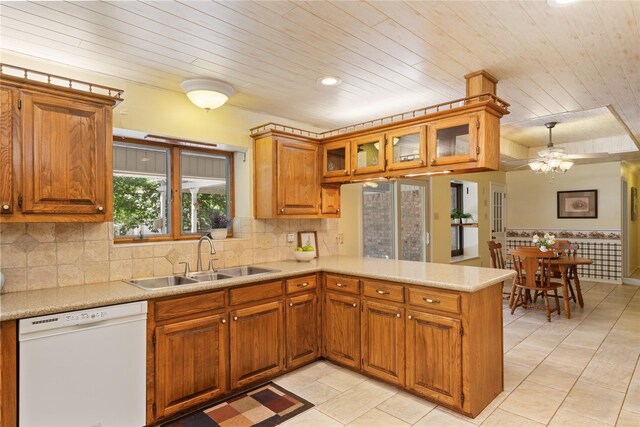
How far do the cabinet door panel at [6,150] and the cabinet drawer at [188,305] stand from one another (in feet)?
3.44

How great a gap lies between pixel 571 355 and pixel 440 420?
1.92m

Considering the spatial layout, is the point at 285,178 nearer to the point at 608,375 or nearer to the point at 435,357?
the point at 435,357

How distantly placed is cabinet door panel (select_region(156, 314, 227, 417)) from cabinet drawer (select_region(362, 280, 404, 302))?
1.16 m

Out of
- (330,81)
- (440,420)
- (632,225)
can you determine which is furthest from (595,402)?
(632,225)

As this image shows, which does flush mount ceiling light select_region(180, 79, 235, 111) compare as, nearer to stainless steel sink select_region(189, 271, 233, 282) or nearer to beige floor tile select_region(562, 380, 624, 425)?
stainless steel sink select_region(189, 271, 233, 282)

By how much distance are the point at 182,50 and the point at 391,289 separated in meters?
2.26

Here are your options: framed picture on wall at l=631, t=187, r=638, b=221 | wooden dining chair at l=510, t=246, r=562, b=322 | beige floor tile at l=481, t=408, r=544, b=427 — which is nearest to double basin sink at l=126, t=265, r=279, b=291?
beige floor tile at l=481, t=408, r=544, b=427

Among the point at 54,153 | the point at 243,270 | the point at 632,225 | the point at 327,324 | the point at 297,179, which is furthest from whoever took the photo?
the point at 632,225

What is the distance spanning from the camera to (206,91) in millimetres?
2973

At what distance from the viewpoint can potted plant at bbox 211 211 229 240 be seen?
138 inches

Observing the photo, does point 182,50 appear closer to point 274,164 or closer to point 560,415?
point 274,164

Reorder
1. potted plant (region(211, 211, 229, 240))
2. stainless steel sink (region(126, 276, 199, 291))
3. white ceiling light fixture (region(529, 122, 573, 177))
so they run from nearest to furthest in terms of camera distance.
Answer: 1. stainless steel sink (region(126, 276, 199, 291))
2. potted plant (region(211, 211, 229, 240))
3. white ceiling light fixture (region(529, 122, 573, 177))

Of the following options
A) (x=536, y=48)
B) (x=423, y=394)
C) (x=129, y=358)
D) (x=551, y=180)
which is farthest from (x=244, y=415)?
(x=551, y=180)

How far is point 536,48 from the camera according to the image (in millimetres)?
2426
